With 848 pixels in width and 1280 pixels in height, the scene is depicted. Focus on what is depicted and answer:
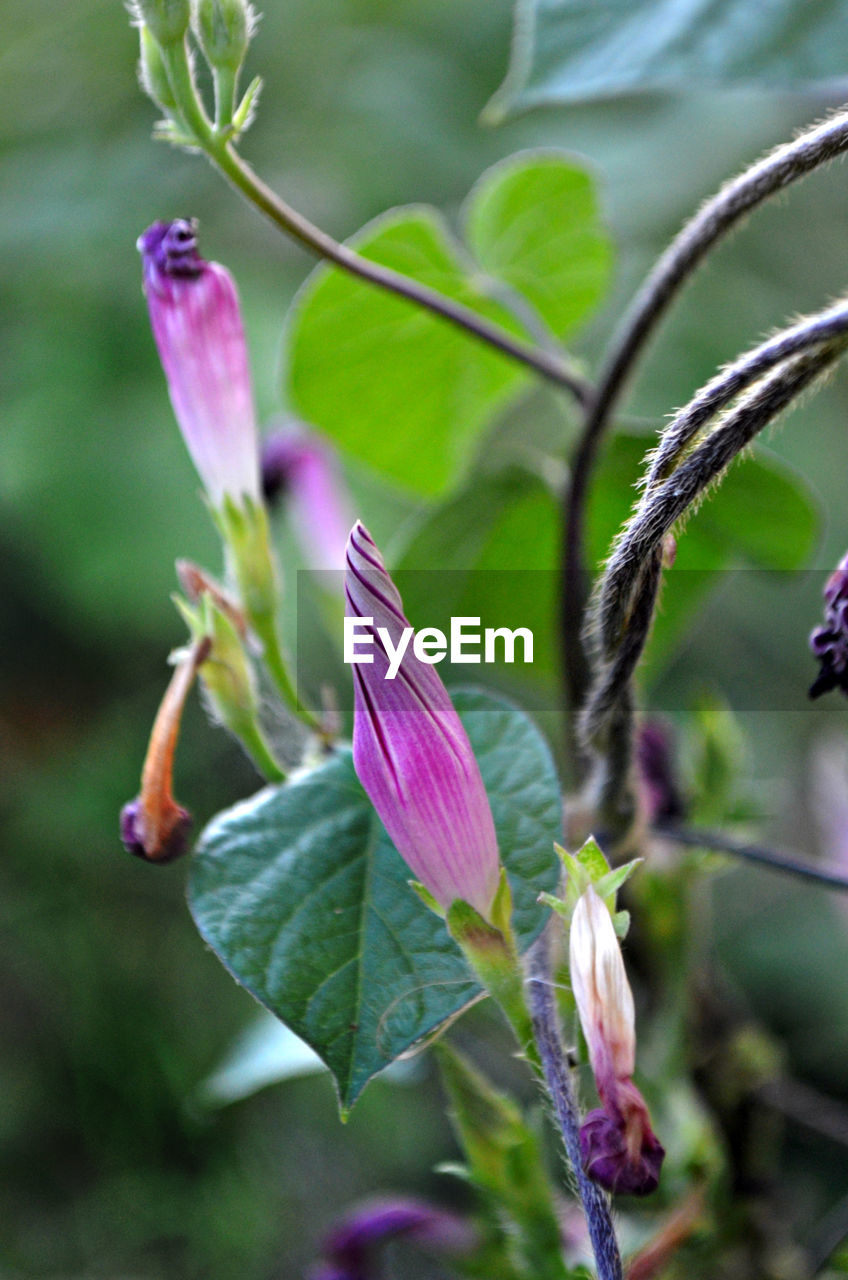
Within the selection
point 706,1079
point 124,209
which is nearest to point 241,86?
point 124,209

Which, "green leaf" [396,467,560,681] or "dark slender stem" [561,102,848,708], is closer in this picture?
"dark slender stem" [561,102,848,708]

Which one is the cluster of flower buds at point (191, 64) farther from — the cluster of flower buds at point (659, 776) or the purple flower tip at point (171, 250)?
the cluster of flower buds at point (659, 776)

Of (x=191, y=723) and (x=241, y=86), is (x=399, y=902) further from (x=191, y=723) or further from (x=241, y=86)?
(x=241, y=86)

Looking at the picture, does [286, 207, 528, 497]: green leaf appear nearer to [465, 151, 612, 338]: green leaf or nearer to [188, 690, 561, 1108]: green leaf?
[465, 151, 612, 338]: green leaf

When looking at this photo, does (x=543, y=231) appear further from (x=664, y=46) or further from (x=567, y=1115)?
(x=567, y=1115)

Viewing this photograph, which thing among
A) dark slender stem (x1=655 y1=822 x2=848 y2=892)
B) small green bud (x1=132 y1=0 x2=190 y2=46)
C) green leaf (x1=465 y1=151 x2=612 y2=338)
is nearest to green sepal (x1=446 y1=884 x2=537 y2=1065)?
dark slender stem (x1=655 y1=822 x2=848 y2=892)

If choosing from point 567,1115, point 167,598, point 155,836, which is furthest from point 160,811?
point 167,598
